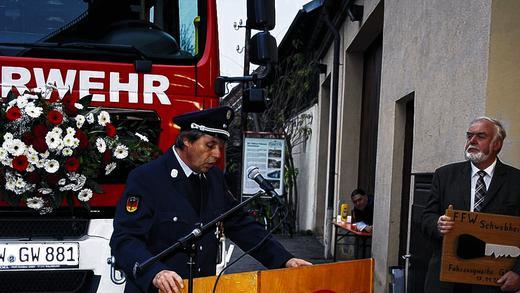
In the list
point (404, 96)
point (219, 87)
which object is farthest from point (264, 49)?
point (404, 96)

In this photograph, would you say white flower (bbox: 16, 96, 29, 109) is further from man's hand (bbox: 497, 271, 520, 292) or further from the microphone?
man's hand (bbox: 497, 271, 520, 292)

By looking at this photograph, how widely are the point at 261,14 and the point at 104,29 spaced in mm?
1051

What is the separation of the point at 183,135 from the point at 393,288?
2745 mm

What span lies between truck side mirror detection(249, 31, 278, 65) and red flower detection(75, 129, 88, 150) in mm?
1297

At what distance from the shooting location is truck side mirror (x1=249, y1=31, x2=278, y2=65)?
15.0 ft

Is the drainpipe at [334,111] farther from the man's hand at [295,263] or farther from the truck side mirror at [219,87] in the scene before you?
the man's hand at [295,263]

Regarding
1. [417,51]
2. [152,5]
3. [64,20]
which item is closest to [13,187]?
[64,20]

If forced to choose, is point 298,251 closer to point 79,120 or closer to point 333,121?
point 333,121

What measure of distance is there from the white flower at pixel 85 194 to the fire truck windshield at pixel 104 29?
93 centimetres

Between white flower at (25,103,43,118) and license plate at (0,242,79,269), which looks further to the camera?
white flower at (25,103,43,118)

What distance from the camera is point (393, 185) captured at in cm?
763

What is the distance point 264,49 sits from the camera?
4559 millimetres

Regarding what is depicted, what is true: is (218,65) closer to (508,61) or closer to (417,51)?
(508,61)

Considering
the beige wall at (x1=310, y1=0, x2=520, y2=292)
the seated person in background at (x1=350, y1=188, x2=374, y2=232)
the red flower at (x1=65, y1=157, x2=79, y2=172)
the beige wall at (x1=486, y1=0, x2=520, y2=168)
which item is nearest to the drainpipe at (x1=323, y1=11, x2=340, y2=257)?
the beige wall at (x1=310, y1=0, x2=520, y2=292)
